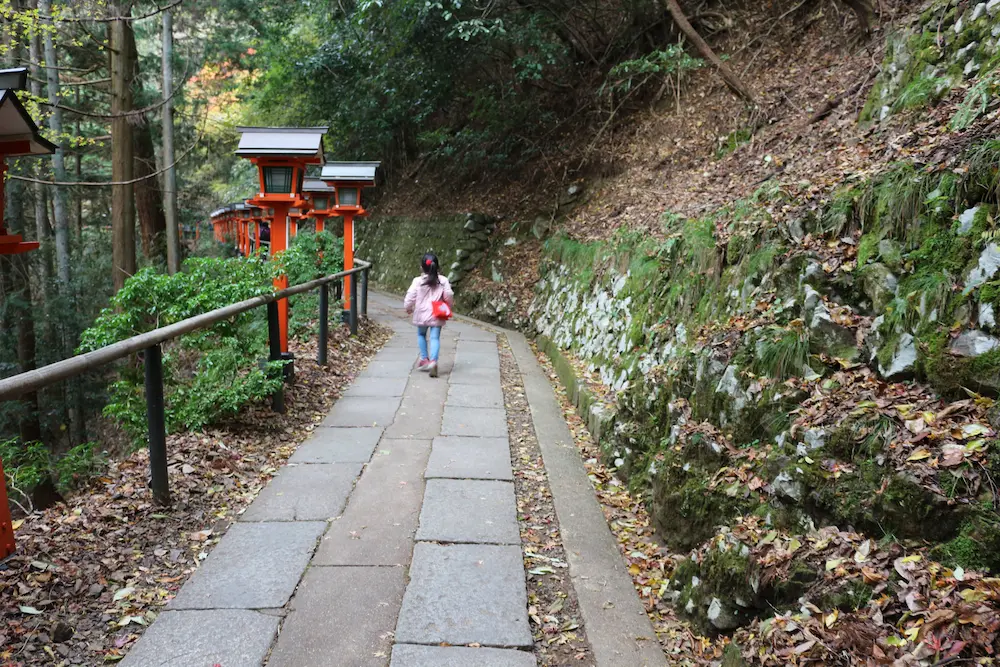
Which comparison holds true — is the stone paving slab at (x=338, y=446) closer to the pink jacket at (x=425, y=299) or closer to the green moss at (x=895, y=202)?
the pink jacket at (x=425, y=299)

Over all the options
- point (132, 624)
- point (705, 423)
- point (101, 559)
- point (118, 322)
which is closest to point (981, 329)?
point (705, 423)

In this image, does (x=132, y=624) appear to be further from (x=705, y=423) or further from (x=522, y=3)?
(x=522, y=3)

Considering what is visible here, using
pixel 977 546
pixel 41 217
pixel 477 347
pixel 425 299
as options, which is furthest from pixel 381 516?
pixel 41 217

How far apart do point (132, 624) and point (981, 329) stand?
3.46 m

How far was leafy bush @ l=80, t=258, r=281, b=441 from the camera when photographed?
4.44 meters

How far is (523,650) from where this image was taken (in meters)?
2.41

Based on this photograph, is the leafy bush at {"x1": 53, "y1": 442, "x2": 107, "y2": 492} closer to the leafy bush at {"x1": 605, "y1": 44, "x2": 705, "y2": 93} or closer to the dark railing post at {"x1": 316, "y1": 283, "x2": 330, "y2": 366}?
the dark railing post at {"x1": 316, "y1": 283, "x2": 330, "y2": 366}

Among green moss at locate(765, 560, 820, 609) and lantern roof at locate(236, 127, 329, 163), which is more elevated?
lantern roof at locate(236, 127, 329, 163)

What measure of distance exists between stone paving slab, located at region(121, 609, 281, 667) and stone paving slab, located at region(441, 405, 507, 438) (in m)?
2.55

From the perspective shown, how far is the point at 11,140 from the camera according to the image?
2.83 meters

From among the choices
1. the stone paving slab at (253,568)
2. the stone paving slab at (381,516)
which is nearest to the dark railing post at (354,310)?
the stone paving slab at (381,516)

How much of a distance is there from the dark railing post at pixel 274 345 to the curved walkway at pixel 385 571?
1.43 feet

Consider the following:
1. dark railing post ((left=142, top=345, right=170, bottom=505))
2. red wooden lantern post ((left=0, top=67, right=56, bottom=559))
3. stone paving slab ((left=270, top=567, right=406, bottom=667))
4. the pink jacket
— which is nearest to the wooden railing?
dark railing post ((left=142, top=345, right=170, bottom=505))

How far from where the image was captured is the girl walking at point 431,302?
6.81m
